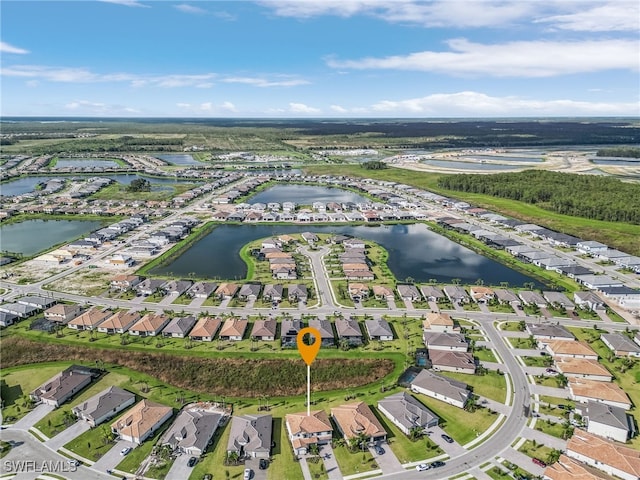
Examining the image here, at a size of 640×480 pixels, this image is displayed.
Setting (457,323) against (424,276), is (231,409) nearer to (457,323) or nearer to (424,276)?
(457,323)

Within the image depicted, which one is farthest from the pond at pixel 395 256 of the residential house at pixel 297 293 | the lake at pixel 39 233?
the lake at pixel 39 233

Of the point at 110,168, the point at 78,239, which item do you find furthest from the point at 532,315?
the point at 110,168

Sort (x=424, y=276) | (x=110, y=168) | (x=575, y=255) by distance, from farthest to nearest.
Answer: (x=110, y=168) → (x=575, y=255) → (x=424, y=276)

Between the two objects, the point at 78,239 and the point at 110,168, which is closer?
the point at 78,239

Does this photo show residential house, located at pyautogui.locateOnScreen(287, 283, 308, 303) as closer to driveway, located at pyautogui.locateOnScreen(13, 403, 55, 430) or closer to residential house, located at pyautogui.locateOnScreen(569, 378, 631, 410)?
driveway, located at pyautogui.locateOnScreen(13, 403, 55, 430)

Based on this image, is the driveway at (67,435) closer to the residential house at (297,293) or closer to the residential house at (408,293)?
the residential house at (297,293)

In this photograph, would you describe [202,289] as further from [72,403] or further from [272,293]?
[72,403]

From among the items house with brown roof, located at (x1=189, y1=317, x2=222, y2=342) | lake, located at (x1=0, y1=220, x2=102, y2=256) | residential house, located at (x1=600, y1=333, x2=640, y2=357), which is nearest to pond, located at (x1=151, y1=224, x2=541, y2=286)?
house with brown roof, located at (x1=189, y1=317, x2=222, y2=342)
